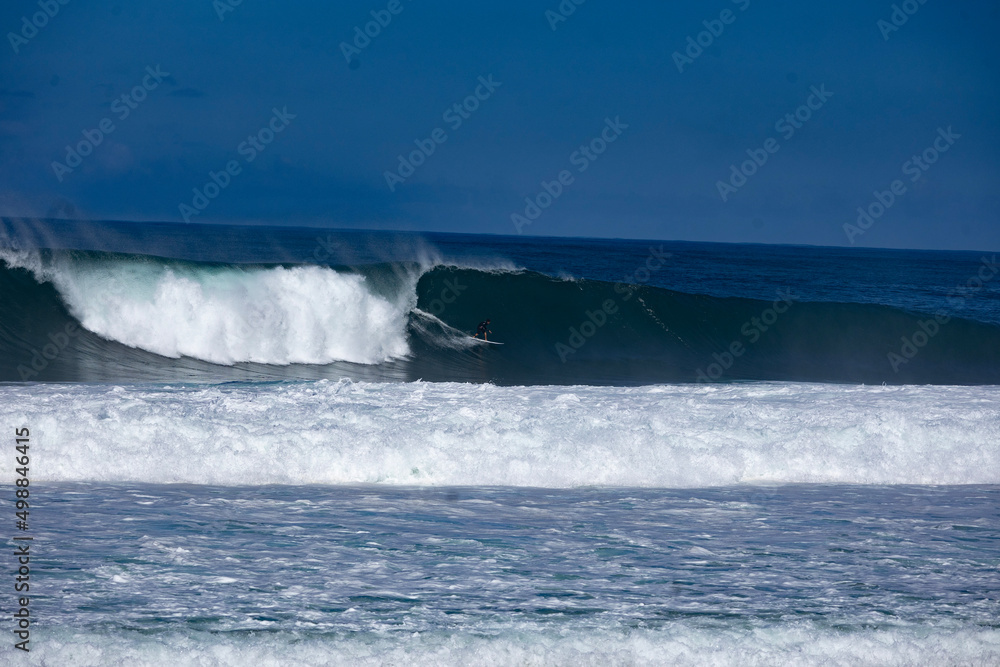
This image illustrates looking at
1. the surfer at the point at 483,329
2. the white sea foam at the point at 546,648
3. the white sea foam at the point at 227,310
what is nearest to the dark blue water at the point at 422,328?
the white sea foam at the point at 227,310

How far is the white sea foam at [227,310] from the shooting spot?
1416cm

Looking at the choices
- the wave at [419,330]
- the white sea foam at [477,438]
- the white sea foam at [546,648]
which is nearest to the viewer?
the white sea foam at [546,648]

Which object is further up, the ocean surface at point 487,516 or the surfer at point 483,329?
the surfer at point 483,329

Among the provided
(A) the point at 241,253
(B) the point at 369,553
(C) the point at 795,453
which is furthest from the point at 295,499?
(A) the point at 241,253

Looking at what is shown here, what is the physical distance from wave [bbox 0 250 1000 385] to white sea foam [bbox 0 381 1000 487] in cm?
442

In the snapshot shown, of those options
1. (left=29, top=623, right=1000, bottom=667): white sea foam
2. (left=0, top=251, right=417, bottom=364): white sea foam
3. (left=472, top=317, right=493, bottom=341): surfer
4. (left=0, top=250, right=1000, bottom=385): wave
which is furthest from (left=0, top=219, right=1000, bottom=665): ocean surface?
(left=472, top=317, right=493, bottom=341): surfer

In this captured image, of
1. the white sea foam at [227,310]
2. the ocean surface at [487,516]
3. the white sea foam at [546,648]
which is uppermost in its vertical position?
the white sea foam at [227,310]

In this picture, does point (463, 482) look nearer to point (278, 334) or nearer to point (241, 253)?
point (278, 334)

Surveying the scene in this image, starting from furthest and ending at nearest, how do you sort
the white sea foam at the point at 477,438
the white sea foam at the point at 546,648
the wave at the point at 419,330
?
the wave at the point at 419,330 < the white sea foam at the point at 477,438 < the white sea foam at the point at 546,648

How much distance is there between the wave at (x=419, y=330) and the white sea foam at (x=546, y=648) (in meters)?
8.44

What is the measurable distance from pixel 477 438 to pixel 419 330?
9.24 meters

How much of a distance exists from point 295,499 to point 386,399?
2.27m

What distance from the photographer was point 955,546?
5316 mm

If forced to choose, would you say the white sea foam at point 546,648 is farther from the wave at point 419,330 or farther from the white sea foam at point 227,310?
the white sea foam at point 227,310
